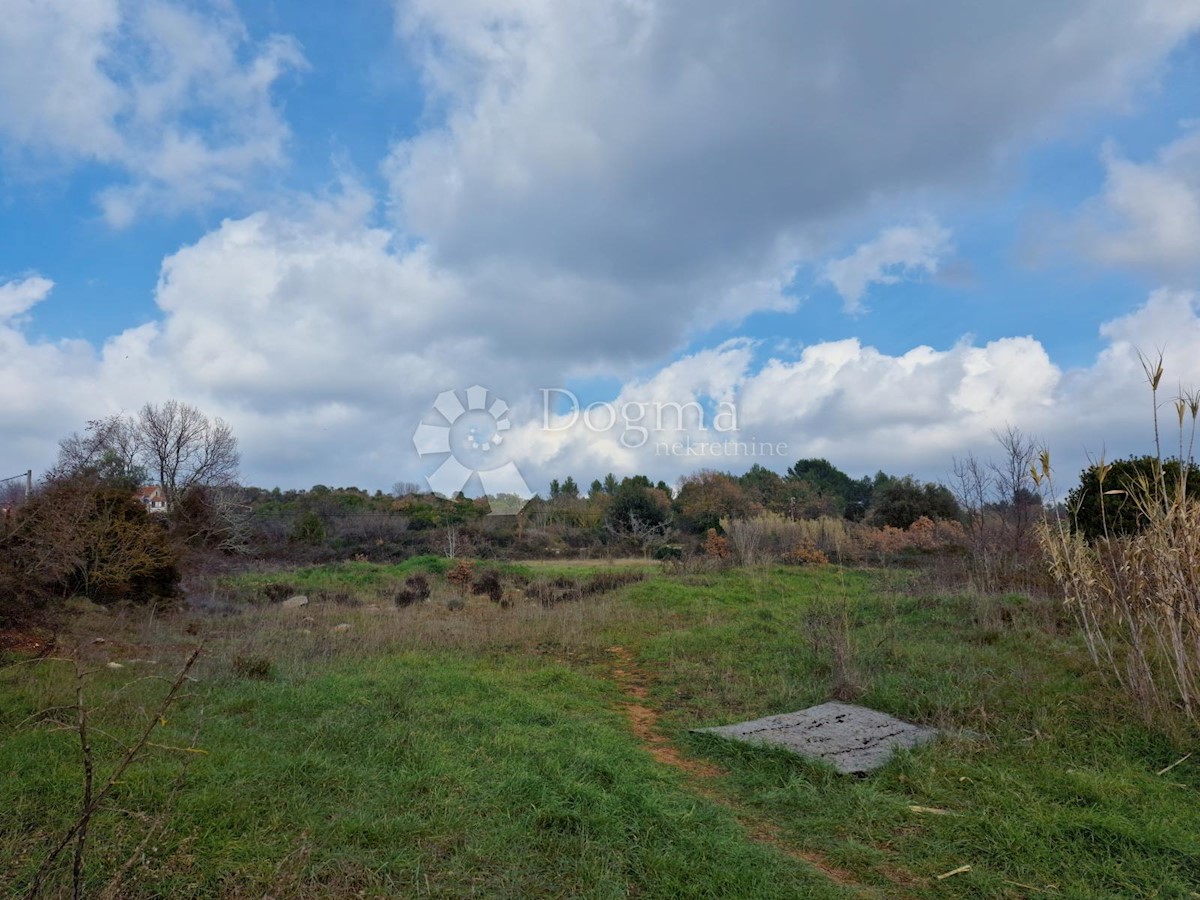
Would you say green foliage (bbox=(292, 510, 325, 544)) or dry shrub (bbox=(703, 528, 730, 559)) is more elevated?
green foliage (bbox=(292, 510, 325, 544))

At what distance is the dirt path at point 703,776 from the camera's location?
3.22 m

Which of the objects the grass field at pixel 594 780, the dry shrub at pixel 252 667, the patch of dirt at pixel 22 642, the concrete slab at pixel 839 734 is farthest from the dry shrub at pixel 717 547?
the patch of dirt at pixel 22 642

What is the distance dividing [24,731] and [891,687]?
21.3 ft

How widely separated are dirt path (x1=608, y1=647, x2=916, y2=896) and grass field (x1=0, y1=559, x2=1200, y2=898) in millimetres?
22

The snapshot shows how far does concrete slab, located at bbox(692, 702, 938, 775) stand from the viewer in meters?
4.66

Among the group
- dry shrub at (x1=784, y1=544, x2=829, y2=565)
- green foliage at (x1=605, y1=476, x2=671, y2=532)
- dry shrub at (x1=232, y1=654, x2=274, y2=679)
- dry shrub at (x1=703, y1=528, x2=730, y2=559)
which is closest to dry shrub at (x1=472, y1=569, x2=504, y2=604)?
dry shrub at (x1=703, y1=528, x2=730, y2=559)

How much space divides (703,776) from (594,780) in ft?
3.06

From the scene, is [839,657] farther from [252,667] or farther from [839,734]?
[252,667]

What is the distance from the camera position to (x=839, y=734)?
512cm

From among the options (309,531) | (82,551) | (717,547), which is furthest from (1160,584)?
(309,531)

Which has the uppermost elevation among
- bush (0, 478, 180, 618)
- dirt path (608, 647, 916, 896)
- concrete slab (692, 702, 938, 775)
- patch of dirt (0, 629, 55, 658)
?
bush (0, 478, 180, 618)

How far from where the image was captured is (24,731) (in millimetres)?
4379

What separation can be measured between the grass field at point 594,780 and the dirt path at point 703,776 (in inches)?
0.9

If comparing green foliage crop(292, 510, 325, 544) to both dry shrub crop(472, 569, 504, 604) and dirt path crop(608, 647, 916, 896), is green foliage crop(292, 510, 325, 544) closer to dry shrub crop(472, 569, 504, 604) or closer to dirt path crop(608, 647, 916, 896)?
dry shrub crop(472, 569, 504, 604)
